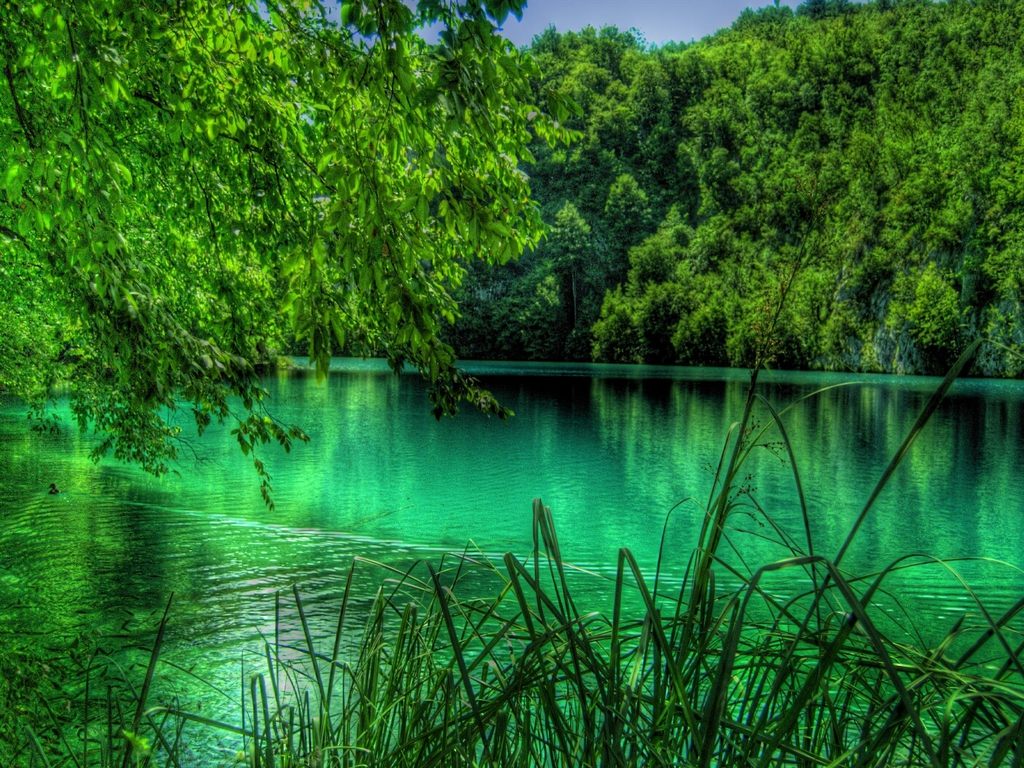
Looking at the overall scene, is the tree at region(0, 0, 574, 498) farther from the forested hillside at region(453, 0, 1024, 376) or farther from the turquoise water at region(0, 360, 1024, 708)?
the forested hillside at region(453, 0, 1024, 376)

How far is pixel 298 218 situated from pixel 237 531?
6.70 m

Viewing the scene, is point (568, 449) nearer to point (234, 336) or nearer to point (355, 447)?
point (355, 447)

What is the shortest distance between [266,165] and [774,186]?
5150 cm

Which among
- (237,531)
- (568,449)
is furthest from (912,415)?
(237,531)

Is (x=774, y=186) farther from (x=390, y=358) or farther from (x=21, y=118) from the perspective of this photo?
(x=21, y=118)

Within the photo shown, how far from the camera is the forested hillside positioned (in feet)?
193

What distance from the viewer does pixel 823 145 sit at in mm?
89312

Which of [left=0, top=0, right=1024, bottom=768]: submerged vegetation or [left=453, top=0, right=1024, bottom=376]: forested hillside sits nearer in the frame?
[left=0, top=0, right=1024, bottom=768]: submerged vegetation

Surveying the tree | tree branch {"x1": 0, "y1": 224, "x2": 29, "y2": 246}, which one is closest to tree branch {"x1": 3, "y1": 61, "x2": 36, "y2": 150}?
the tree

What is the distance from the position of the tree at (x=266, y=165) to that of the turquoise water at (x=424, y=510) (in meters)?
1.25

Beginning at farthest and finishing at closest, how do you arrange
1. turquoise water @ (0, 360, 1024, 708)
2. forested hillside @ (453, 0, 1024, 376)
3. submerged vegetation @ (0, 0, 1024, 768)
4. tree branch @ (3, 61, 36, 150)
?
1. forested hillside @ (453, 0, 1024, 376)
2. turquoise water @ (0, 360, 1024, 708)
3. tree branch @ (3, 61, 36, 150)
4. submerged vegetation @ (0, 0, 1024, 768)

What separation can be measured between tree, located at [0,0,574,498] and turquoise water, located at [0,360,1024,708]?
125 centimetres

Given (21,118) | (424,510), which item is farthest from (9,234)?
(424,510)

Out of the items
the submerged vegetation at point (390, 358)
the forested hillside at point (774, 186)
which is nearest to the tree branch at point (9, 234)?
the submerged vegetation at point (390, 358)
